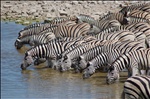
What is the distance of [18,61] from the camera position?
17625 millimetres

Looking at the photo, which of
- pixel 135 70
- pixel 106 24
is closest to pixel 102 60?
pixel 135 70

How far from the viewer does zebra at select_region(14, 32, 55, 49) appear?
18.6 metres

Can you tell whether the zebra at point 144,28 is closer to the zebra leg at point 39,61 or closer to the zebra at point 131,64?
the zebra leg at point 39,61

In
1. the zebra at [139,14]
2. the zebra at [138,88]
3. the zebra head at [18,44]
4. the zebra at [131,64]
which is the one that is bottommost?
the zebra at [138,88]

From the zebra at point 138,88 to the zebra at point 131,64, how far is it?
12.6 feet

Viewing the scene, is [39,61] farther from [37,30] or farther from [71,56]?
[37,30]

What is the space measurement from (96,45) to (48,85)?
2518mm

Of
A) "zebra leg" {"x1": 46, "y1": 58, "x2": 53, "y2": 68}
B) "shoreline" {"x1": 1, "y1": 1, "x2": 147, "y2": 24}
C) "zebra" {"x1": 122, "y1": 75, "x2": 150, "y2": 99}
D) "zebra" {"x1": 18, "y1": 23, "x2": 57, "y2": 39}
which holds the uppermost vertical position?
"shoreline" {"x1": 1, "y1": 1, "x2": 147, "y2": 24}

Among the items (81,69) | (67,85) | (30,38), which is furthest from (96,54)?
(30,38)

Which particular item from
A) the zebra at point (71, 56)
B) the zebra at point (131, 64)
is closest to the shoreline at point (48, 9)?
the zebra at point (71, 56)

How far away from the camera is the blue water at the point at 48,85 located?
42.7 feet

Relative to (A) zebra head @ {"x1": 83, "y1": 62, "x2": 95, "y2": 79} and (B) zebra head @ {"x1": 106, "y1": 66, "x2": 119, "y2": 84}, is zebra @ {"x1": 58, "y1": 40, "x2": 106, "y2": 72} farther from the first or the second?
(B) zebra head @ {"x1": 106, "y1": 66, "x2": 119, "y2": 84}

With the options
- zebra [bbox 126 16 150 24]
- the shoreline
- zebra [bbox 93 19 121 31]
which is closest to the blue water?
zebra [bbox 93 19 121 31]

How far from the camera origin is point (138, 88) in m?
9.81
